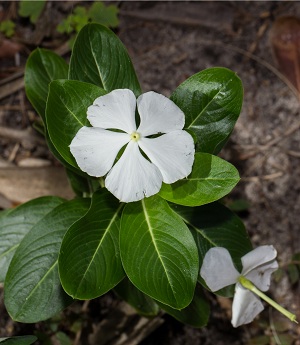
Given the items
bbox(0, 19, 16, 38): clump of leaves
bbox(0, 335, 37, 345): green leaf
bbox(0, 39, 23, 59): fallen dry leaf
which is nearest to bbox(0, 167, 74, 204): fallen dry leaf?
bbox(0, 39, 23, 59): fallen dry leaf

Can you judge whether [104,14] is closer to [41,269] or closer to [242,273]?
[41,269]

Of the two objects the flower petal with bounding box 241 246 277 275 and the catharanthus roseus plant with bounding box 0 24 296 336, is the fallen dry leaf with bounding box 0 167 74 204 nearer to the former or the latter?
the catharanthus roseus plant with bounding box 0 24 296 336

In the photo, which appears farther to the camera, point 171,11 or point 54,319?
point 171,11

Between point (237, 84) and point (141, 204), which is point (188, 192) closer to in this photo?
point (141, 204)

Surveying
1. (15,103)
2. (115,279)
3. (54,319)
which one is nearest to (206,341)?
(54,319)

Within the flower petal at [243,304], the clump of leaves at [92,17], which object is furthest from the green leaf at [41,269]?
the clump of leaves at [92,17]

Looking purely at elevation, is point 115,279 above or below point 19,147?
above

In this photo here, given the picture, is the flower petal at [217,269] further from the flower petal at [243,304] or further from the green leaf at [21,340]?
the green leaf at [21,340]
